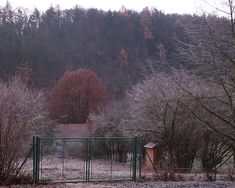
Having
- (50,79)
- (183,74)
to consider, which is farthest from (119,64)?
(183,74)

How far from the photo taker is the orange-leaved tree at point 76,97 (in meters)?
52.3

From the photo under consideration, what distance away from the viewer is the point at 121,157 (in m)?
25.9

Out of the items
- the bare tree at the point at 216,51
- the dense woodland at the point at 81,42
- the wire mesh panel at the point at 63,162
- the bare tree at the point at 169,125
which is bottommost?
the wire mesh panel at the point at 63,162

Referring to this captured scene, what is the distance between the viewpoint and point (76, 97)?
178 feet

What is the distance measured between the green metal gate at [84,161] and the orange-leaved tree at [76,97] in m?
24.6

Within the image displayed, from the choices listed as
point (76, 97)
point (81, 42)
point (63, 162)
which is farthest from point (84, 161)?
point (81, 42)

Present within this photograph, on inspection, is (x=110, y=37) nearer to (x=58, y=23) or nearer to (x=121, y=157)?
(x=58, y=23)

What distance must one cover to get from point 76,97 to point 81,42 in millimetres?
30883

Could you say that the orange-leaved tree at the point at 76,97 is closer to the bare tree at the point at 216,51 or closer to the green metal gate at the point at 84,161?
the green metal gate at the point at 84,161

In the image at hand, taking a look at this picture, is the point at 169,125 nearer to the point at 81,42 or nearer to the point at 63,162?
the point at 63,162

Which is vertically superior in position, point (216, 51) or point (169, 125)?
point (216, 51)

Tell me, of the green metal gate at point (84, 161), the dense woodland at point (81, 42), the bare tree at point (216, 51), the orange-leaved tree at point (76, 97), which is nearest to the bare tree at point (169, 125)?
the green metal gate at point (84, 161)

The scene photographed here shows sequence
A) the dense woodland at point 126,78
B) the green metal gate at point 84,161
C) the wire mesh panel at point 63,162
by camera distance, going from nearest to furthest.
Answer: the dense woodland at point 126,78 < the green metal gate at point 84,161 < the wire mesh panel at point 63,162

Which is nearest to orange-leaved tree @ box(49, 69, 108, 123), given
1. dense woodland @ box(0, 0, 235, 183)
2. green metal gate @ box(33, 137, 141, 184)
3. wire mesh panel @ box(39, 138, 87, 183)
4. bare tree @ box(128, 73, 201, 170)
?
dense woodland @ box(0, 0, 235, 183)
